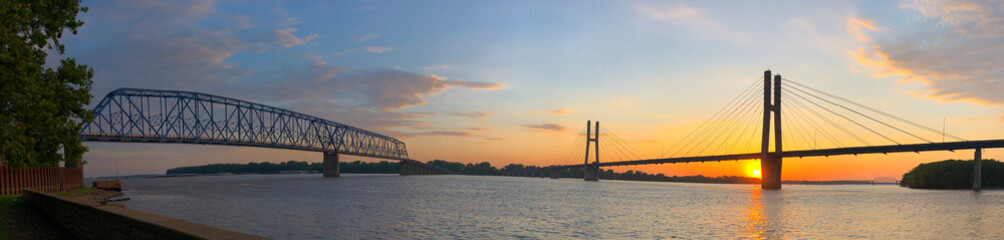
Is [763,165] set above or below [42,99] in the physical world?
below

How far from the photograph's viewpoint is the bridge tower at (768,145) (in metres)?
107

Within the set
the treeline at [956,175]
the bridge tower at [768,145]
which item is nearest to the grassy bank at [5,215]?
the bridge tower at [768,145]

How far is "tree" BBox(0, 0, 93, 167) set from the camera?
27.5 meters

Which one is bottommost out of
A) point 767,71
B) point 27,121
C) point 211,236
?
point 211,236

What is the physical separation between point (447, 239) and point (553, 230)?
22.2ft

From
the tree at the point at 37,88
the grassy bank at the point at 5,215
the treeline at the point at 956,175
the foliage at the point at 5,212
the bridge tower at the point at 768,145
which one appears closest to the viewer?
the grassy bank at the point at 5,215

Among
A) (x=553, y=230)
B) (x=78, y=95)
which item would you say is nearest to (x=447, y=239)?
(x=553, y=230)

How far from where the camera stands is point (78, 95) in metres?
37.8

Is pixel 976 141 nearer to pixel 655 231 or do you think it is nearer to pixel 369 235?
pixel 655 231

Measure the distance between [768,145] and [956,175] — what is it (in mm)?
60826

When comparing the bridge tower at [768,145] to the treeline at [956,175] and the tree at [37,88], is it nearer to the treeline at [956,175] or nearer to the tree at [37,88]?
the treeline at [956,175]

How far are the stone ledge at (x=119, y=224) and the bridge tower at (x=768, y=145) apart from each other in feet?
348

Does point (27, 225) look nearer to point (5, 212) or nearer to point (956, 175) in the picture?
point (5, 212)

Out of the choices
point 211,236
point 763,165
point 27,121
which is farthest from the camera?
point 763,165
